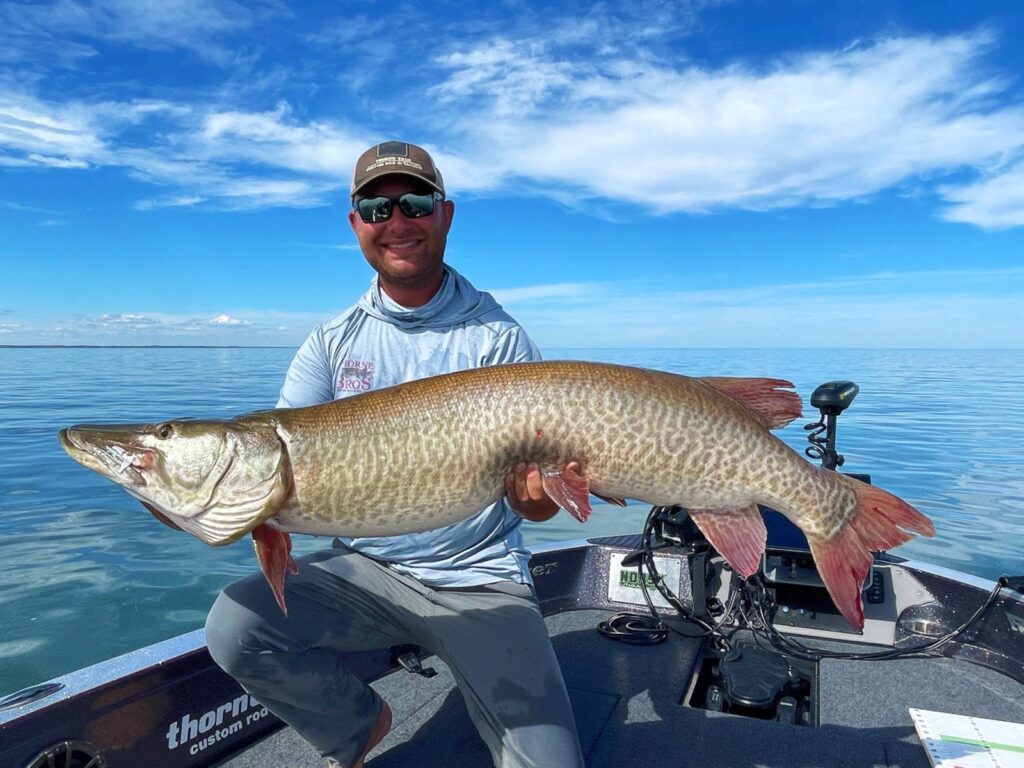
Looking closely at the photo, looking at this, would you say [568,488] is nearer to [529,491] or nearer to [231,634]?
[529,491]

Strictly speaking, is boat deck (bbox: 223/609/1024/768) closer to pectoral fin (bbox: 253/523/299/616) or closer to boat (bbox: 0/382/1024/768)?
boat (bbox: 0/382/1024/768)

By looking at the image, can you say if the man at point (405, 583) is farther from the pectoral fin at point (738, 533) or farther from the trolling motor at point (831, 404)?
the trolling motor at point (831, 404)

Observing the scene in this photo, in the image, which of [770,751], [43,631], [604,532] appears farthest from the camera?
[604,532]

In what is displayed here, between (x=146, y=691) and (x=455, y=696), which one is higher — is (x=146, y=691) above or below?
above

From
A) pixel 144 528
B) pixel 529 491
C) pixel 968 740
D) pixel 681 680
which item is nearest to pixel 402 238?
pixel 529 491

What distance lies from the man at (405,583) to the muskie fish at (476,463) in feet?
0.74

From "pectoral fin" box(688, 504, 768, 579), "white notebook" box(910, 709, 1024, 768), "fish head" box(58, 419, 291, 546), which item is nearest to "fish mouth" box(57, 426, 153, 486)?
"fish head" box(58, 419, 291, 546)

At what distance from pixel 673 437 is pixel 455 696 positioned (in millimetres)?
2063

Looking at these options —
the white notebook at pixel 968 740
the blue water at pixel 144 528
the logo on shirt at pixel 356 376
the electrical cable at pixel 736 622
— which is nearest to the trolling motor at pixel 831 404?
the electrical cable at pixel 736 622

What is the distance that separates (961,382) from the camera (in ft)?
107

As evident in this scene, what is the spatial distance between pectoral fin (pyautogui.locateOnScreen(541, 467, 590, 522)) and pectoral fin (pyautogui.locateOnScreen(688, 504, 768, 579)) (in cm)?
42

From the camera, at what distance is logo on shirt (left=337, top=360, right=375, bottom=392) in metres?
3.21

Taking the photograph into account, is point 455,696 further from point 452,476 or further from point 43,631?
point 43,631

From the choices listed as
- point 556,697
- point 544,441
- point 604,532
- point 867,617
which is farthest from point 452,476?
point 604,532
